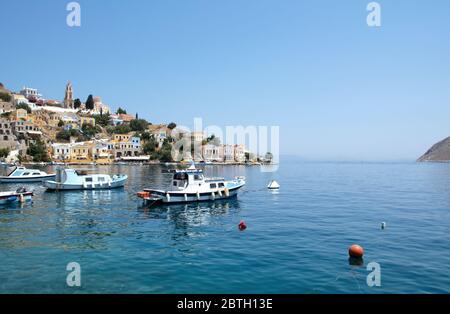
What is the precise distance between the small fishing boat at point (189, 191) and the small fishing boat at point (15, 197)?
11.7 metres

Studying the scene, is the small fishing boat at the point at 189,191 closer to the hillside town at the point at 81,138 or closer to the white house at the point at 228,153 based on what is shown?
the hillside town at the point at 81,138

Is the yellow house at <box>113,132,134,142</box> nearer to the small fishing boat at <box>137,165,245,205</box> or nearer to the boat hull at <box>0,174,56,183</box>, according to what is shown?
the boat hull at <box>0,174,56,183</box>

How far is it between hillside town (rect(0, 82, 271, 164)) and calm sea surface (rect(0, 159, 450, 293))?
11352 cm

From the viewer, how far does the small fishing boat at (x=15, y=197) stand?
1361 inches

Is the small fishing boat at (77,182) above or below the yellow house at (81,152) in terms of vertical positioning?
below

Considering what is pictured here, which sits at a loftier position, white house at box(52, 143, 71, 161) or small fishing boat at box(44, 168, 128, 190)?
white house at box(52, 143, 71, 161)

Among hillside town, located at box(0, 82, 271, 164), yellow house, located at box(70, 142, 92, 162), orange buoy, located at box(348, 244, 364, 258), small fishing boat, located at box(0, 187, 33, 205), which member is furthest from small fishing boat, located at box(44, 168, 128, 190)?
yellow house, located at box(70, 142, 92, 162)

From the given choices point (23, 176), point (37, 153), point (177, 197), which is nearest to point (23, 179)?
point (23, 176)

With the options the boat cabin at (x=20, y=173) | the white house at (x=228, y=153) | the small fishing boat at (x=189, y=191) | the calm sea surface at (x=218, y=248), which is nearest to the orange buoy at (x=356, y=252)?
the calm sea surface at (x=218, y=248)

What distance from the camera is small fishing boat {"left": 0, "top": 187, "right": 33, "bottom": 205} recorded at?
113ft

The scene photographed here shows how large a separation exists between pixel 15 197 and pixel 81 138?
136041 mm

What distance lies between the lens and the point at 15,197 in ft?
116
